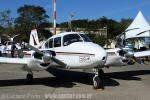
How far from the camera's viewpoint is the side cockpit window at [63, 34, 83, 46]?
8.53 m

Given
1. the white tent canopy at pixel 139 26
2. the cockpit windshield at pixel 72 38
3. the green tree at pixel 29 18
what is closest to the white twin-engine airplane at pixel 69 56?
the cockpit windshield at pixel 72 38

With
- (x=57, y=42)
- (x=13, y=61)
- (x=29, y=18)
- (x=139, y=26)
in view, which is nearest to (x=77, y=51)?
(x=57, y=42)

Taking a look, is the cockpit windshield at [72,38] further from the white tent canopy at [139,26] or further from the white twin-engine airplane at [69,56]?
the white tent canopy at [139,26]

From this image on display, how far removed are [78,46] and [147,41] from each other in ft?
67.5

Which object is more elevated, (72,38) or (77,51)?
(72,38)

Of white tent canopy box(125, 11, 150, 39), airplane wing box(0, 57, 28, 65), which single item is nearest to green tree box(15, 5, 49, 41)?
white tent canopy box(125, 11, 150, 39)

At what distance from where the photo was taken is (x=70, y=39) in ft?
28.3

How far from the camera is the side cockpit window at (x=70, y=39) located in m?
8.53

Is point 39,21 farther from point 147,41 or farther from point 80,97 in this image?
point 80,97

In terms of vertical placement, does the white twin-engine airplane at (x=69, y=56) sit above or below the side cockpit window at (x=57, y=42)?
below

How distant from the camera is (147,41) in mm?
25844

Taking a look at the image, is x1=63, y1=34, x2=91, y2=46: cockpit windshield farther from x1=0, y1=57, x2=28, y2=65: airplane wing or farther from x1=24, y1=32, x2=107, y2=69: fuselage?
x1=0, y1=57, x2=28, y2=65: airplane wing

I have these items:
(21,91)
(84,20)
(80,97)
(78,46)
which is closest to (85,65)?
(78,46)

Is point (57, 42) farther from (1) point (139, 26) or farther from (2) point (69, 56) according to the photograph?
(1) point (139, 26)
